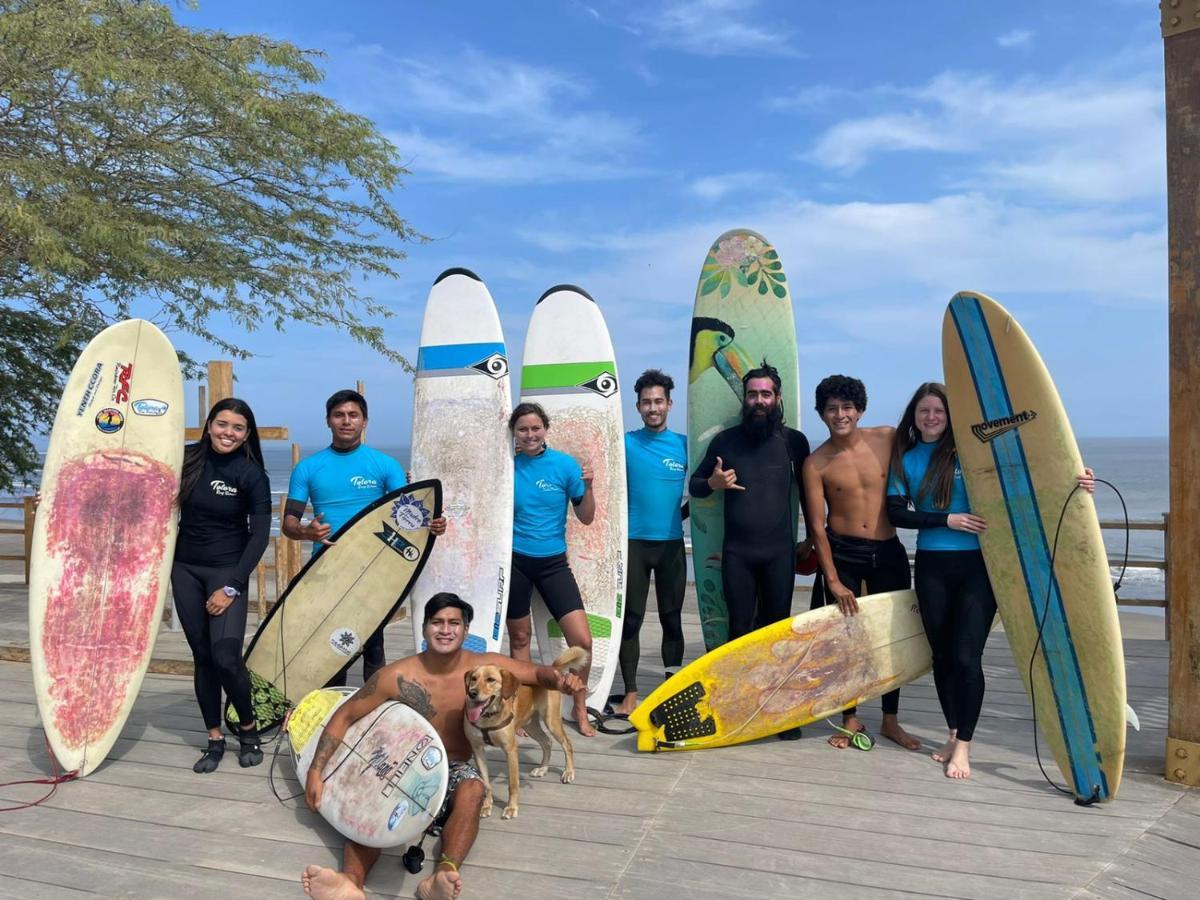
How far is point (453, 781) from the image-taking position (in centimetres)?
247

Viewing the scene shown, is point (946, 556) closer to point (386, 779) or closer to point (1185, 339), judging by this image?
point (1185, 339)

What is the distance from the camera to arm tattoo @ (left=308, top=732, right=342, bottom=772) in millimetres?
2532

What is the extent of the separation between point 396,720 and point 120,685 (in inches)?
60.7

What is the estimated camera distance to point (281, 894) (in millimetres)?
2225

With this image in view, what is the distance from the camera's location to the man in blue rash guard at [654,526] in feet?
12.6

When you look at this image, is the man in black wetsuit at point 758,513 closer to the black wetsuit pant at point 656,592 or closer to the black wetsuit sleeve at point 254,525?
the black wetsuit pant at point 656,592

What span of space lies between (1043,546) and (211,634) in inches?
120

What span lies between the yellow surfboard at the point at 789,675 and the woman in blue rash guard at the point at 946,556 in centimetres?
19

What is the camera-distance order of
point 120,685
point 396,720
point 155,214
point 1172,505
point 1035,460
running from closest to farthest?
point 396,720, point 1172,505, point 1035,460, point 120,685, point 155,214

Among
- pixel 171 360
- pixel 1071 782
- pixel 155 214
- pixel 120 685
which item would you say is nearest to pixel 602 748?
pixel 1071 782

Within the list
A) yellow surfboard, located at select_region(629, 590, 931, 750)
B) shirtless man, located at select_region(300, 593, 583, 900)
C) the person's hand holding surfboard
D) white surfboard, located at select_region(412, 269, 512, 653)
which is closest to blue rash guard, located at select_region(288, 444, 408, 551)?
white surfboard, located at select_region(412, 269, 512, 653)

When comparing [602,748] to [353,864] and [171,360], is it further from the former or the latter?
[171,360]

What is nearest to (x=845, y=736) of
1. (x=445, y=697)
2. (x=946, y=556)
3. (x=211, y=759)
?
(x=946, y=556)

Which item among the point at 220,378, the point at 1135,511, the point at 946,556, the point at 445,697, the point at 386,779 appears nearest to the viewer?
the point at 386,779
